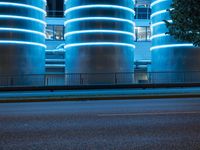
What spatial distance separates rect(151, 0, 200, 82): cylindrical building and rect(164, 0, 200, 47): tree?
358 inches

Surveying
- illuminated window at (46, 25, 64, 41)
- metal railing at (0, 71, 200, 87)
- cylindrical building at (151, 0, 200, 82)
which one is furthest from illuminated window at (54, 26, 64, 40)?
metal railing at (0, 71, 200, 87)

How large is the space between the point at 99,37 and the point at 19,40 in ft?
25.5

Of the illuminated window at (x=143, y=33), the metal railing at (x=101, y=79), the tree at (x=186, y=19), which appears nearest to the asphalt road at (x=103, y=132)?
the tree at (x=186, y=19)

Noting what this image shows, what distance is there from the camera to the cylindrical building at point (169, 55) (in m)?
29.8

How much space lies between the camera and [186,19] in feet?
61.7

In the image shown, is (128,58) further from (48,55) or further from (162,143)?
(162,143)

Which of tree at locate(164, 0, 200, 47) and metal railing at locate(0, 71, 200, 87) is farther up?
tree at locate(164, 0, 200, 47)

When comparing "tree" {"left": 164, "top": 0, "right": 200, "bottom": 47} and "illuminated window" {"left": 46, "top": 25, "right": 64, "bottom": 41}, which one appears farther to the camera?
"illuminated window" {"left": 46, "top": 25, "right": 64, "bottom": 41}

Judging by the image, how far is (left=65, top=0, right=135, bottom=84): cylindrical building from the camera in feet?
103

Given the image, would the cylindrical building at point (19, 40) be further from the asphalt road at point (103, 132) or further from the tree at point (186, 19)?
the asphalt road at point (103, 132)

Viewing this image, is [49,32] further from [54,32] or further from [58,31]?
[58,31]

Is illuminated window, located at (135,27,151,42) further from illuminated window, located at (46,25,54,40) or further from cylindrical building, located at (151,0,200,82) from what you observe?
cylindrical building, located at (151,0,200,82)

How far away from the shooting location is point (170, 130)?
736 cm

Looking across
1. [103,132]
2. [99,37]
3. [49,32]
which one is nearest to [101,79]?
[99,37]
